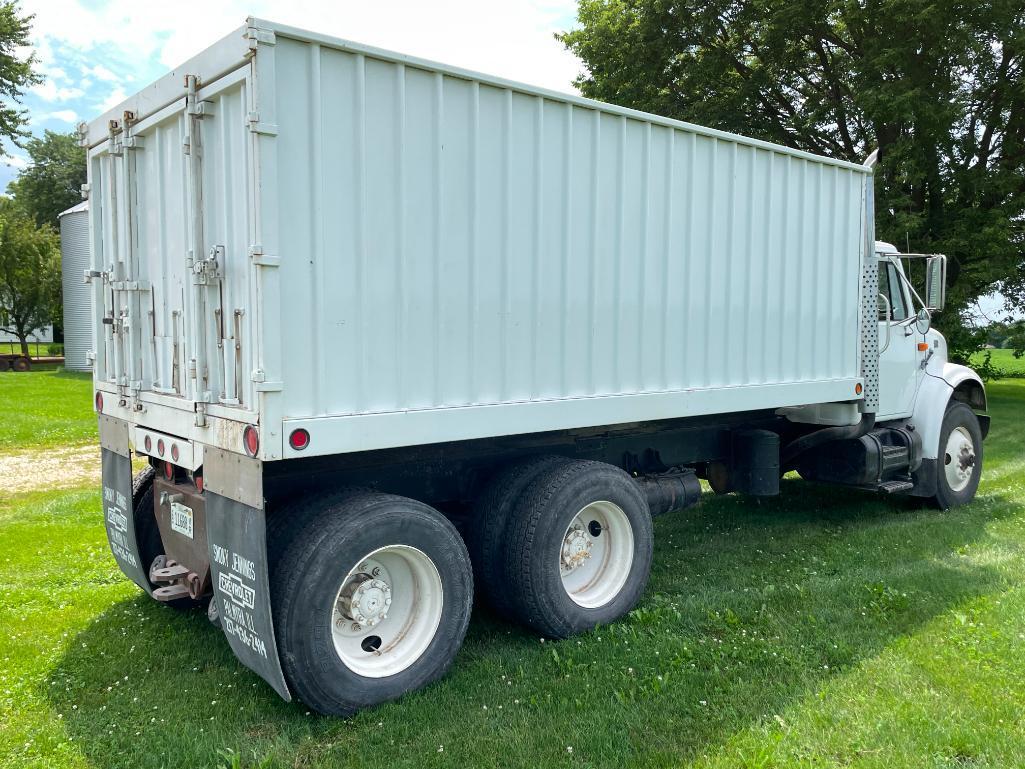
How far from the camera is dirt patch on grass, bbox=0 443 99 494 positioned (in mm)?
9977

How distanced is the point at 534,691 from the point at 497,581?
0.82 m

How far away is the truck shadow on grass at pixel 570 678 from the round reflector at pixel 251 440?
1.33 metres

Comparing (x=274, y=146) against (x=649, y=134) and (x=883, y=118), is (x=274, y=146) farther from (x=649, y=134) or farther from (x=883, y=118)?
(x=883, y=118)

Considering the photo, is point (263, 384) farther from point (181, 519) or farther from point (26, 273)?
point (26, 273)

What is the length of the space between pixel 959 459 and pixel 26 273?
127ft

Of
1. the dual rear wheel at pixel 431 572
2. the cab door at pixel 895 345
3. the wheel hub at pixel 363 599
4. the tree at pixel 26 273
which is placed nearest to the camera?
the dual rear wheel at pixel 431 572

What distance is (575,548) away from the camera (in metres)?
5.11

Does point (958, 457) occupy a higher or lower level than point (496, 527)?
lower

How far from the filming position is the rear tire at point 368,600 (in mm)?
3883

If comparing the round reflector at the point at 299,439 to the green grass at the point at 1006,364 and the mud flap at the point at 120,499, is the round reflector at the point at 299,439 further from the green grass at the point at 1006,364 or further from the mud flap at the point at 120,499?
the green grass at the point at 1006,364

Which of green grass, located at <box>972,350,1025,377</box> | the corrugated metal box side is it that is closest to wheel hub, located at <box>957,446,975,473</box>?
the corrugated metal box side

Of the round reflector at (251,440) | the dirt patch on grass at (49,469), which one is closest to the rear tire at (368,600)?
the round reflector at (251,440)

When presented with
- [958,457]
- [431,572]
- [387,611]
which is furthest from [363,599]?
[958,457]

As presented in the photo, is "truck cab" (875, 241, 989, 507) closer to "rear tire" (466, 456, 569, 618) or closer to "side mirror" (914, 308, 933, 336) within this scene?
"side mirror" (914, 308, 933, 336)
